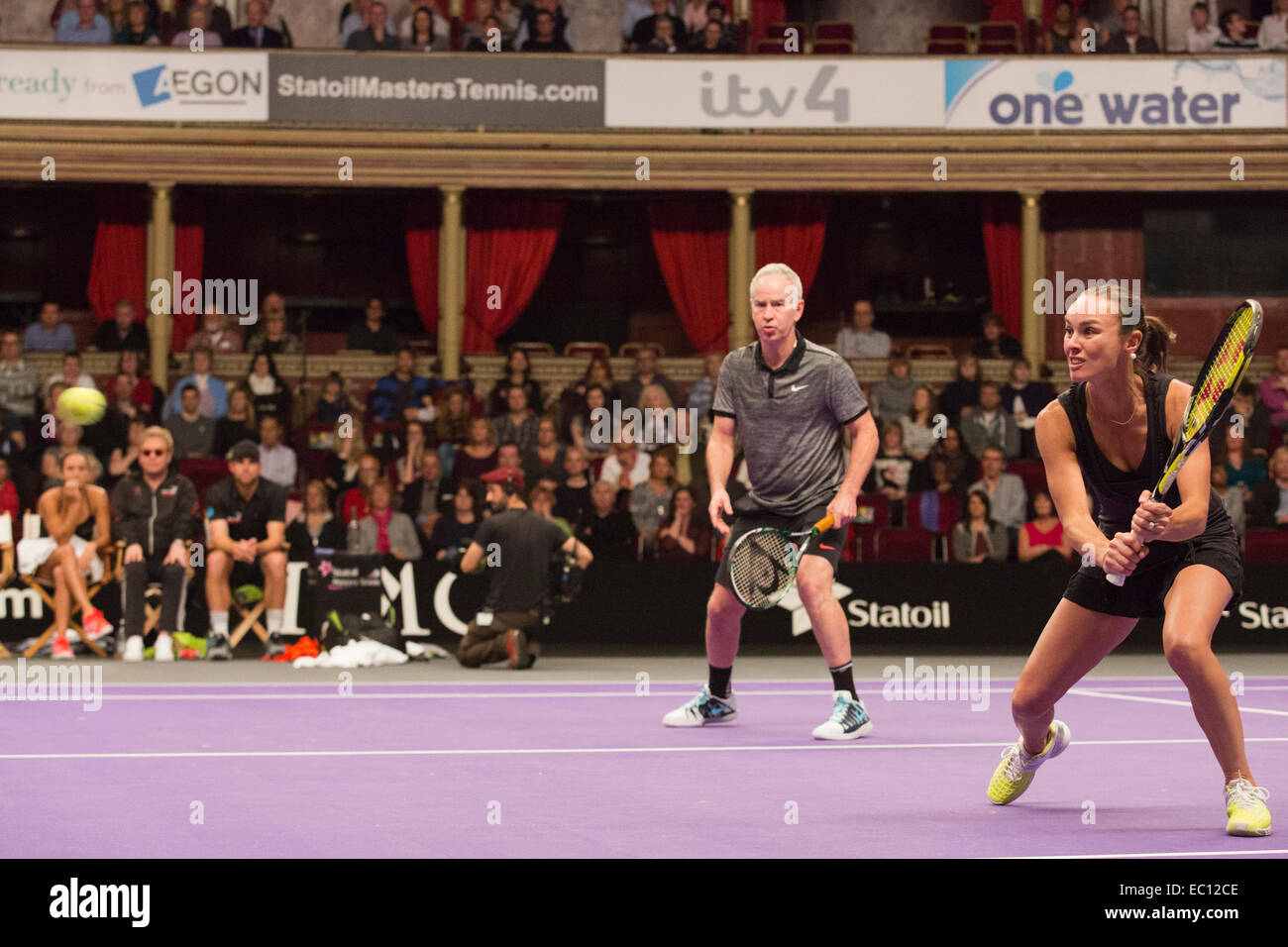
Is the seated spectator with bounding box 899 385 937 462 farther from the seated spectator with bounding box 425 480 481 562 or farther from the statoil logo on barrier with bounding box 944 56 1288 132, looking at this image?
the statoil logo on barrier with bounding box 944 56 1288 132

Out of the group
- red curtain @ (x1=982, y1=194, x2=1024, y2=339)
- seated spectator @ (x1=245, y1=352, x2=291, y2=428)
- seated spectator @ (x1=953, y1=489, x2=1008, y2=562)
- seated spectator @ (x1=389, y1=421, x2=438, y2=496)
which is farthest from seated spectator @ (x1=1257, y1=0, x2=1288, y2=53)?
seated spectator @ (x1=245, y1=352, x2=291, y2=428)

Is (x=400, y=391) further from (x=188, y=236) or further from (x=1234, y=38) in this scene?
(x=1234, y=38)

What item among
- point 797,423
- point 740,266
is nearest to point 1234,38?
point 740,266

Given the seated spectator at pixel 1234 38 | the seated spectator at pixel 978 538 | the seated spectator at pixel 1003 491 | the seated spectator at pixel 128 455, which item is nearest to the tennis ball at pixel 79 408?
the seated spectator at pixel 128 455

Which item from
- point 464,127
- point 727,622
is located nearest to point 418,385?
point 464,127

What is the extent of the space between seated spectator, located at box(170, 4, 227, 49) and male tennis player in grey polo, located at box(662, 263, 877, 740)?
1422 centimetres

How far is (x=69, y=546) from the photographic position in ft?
45.0

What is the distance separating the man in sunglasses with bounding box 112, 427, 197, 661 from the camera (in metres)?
13.5

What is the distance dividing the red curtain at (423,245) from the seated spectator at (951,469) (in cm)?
933

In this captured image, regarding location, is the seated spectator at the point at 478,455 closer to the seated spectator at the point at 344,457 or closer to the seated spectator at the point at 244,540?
the seated spectator at the point at 344,457

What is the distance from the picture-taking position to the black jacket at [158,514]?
13.7 meters

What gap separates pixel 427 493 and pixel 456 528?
3.80 feet

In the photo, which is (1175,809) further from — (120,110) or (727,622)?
(120,110)

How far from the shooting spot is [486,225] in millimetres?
23312
